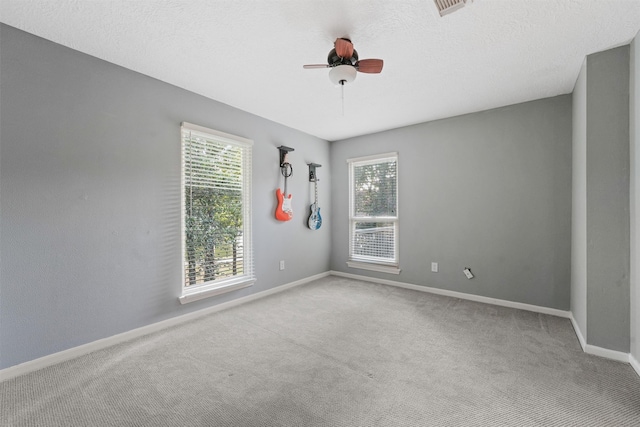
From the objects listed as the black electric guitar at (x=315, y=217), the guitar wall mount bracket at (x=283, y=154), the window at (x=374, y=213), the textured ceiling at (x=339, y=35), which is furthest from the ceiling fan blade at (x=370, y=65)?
the black electric guitar at (x=315, y=217)

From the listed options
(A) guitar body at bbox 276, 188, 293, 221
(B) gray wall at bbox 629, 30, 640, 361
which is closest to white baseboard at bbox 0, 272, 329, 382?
(A) guitar body at bbox 276, 188, 293, 221

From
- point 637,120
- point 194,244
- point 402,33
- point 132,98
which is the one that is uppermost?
point 402,33

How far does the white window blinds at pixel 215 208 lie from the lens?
299cm

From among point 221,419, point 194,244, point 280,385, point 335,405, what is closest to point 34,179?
point 194,244

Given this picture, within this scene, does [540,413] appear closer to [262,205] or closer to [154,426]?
[154,426]

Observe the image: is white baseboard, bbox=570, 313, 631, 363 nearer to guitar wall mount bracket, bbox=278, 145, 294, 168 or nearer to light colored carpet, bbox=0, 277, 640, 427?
light colored carpet, bbox=0, 277, 640, 427

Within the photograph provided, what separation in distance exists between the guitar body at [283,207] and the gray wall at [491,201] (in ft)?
5.52

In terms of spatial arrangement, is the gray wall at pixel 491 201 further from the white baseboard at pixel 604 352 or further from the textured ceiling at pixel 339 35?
the white baseboard at pixel 604 352

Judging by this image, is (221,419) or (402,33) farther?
(402,33)

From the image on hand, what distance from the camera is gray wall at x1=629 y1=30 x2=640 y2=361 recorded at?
200 cm

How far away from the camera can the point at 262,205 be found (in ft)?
12.5

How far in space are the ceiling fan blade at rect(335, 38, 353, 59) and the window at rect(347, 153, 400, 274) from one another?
8.04 ft

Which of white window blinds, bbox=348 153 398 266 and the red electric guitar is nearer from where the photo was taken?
the red electric guitar

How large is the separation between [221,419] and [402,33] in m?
2.76
